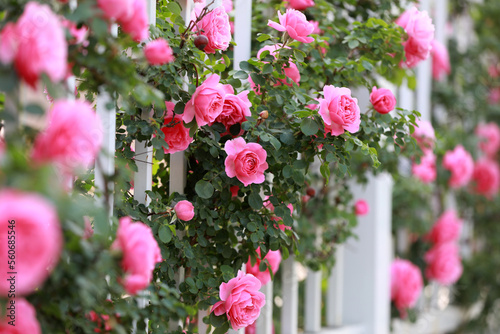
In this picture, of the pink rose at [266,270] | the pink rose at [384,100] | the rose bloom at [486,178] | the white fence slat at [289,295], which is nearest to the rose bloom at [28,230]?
the pink rose at [266,270]

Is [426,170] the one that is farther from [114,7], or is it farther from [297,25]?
[114,7]

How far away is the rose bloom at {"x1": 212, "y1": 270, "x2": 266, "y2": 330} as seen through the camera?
1184 millimetres

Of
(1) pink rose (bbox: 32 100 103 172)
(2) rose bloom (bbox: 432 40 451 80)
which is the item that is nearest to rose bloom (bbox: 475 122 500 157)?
(2) rose bloom (bbox: 432 40 451 80)

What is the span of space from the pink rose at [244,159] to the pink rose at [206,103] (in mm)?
70

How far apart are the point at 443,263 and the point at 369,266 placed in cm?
62

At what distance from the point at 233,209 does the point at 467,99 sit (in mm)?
2203

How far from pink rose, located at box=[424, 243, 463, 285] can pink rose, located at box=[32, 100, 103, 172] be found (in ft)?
7.64

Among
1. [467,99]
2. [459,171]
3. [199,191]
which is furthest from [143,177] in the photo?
[467,99]

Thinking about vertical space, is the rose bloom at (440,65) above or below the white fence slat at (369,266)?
above

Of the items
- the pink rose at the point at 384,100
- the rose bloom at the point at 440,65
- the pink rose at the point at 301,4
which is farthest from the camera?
the rose bloom at the point at 440,65

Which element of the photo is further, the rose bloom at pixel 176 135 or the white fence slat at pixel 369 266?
the white fence slat at pixel 369 266

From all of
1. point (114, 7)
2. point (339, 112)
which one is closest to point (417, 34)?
point (339, 112)

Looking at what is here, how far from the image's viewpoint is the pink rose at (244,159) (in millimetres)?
1164

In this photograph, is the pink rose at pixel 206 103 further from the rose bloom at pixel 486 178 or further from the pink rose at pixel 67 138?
the rose bloom at pixel 486 178
